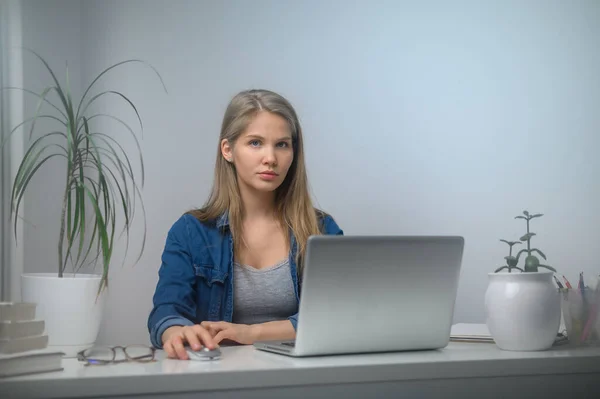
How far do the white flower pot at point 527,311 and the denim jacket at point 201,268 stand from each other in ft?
2.40

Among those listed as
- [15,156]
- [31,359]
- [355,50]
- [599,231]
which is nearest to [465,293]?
[599,231]

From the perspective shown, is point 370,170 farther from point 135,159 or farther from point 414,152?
point 135,159

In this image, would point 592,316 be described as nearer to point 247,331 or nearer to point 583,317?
point 583,317

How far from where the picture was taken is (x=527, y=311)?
122 cm

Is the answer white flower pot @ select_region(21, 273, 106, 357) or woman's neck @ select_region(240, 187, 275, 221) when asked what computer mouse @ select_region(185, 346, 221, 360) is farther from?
woman's neck @ select_region(240, 187, 275, 221)

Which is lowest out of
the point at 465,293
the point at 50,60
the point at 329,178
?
the point at 465,293

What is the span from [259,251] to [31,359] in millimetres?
1085

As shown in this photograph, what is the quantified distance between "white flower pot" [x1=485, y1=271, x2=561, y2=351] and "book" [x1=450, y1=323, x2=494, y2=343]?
147 mm

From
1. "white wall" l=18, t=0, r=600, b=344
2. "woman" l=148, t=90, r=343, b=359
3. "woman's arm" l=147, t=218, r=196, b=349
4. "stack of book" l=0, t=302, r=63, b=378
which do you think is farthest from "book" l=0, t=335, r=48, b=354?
"white wall" l=18, t=0, r=600, b=344

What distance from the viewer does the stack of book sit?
38.4 inches

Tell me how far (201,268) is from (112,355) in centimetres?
80

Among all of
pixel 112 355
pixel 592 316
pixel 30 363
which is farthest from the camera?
pixel 592 316

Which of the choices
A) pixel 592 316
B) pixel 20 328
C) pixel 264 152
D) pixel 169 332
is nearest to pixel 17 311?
pixel 20 328

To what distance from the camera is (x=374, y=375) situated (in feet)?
3.43
